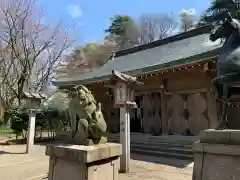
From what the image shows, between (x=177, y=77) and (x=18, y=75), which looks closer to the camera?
(x=177, y=77)

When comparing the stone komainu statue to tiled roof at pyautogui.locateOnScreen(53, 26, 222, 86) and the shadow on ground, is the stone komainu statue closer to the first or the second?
the shadow on ground

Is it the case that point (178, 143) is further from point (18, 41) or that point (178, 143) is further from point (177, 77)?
point (18, 41)

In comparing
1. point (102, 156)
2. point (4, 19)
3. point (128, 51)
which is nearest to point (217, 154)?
point (102, 156)

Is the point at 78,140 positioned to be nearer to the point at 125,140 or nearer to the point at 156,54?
the point at 125,140

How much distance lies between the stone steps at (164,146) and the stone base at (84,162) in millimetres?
4899

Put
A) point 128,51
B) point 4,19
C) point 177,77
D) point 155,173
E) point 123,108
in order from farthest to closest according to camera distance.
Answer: point 4,19 < point 128,51 < point 177,77 < point 123,108 < point 155,173

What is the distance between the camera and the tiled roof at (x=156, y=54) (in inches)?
426

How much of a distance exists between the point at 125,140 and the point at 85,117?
2803 mm

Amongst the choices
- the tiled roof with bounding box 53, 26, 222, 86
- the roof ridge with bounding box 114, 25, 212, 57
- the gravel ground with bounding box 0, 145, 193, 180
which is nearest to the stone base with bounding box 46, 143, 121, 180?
the gravel ground with bounding box 0, 145, 193, 180

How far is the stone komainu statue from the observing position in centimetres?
401

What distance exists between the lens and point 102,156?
383 cm

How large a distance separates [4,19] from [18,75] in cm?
568

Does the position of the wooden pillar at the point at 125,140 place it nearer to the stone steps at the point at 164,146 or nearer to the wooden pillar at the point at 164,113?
the stone steps at the point at 164,146

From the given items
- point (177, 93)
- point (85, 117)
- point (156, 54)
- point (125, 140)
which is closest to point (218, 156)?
point (85, 117)
